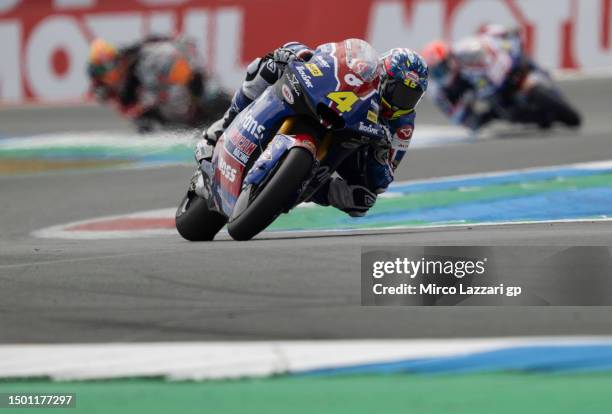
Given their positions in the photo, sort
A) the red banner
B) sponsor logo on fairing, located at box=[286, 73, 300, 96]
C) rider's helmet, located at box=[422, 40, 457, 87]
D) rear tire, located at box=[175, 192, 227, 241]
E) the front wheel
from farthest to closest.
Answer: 1. the red banner
2. rider's helmet, located at box=[422, 40, 457, 87]
3. rear tire, located at box=[175, 192, 227, 241]
4. sponsor logo on fairing, located at box=[286, 73, 300, 96]
5. the front wheel

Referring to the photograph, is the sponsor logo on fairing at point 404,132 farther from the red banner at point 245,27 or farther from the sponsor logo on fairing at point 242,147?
the red banner at point 245,27

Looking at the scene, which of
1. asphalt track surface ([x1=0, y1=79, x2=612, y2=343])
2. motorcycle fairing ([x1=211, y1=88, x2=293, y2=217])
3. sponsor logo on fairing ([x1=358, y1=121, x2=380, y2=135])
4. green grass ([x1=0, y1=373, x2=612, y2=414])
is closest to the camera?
green grass ([x1=0, y1=373, x2=612, y2=414])

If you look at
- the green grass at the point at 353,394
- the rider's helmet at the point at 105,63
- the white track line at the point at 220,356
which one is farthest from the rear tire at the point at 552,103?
the green grass at the point at 353,394

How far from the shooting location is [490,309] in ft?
17.0

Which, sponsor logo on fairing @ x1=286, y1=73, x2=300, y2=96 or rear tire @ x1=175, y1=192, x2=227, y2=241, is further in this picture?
rear tire @ x1=175, y1=192, x2=227, y2=241

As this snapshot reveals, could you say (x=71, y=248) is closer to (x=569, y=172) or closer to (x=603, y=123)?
(x=569, y=172)

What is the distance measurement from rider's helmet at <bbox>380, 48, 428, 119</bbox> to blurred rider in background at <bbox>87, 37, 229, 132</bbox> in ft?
29.7

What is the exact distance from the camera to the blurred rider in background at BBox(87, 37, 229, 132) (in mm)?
15820

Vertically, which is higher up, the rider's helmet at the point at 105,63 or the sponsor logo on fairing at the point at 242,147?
the sponsor logo on fairing at the point at 242,147

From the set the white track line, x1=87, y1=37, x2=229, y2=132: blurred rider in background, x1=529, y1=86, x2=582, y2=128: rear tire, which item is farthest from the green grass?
x1=87, y1=37, x2=229, y2=132: blurred rider in background

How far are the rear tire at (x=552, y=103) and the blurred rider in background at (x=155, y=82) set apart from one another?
3.96m

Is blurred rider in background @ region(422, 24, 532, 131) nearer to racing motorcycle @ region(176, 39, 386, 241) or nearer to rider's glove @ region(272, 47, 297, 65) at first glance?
rider's glove @ region(272, 47, 297, 65)

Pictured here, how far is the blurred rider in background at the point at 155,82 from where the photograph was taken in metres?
15.8

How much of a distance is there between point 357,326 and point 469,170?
250 inches
